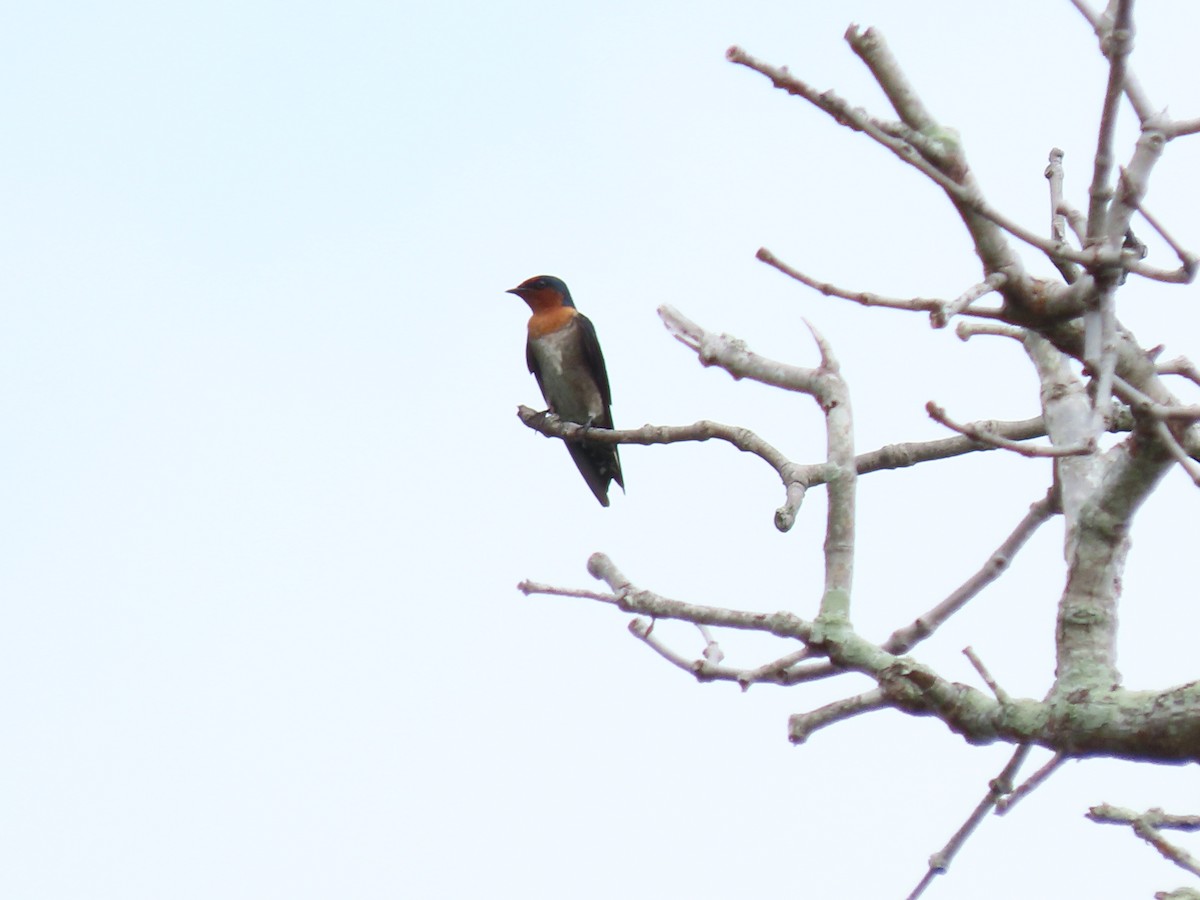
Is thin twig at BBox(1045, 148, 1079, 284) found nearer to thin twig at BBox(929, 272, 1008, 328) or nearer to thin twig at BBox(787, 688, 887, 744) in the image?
thin twig at BBox(929, 272, 1008, 328)

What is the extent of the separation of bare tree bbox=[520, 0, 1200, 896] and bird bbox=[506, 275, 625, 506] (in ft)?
22.7

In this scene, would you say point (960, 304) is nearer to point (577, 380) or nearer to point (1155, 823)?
point (1155, 823)

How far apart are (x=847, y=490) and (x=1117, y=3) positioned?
4.54ft

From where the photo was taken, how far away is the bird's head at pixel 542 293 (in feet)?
39.5

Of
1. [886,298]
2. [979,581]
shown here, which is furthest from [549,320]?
[886,298]

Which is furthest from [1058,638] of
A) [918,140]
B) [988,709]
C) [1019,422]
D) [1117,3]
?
[1019,422]

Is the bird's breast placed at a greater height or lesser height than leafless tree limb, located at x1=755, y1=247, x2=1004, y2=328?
greater

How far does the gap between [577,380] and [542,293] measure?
1.19 m

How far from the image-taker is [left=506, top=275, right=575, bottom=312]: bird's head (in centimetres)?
1205

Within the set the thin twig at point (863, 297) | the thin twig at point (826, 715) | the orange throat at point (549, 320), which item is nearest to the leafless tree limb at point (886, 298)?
the thin twig at point (863, 297)

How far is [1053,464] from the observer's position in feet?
11.4

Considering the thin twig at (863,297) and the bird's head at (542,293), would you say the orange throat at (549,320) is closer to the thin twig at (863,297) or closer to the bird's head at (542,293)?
the bird's head at (542,293)

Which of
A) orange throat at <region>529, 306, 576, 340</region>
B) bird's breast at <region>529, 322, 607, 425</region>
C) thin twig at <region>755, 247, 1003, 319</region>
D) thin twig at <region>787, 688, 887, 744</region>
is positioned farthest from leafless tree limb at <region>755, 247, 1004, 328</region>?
orange throat at <region>529, 306, 576, 340</region>

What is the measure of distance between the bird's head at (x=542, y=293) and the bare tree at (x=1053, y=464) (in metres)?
8.24
